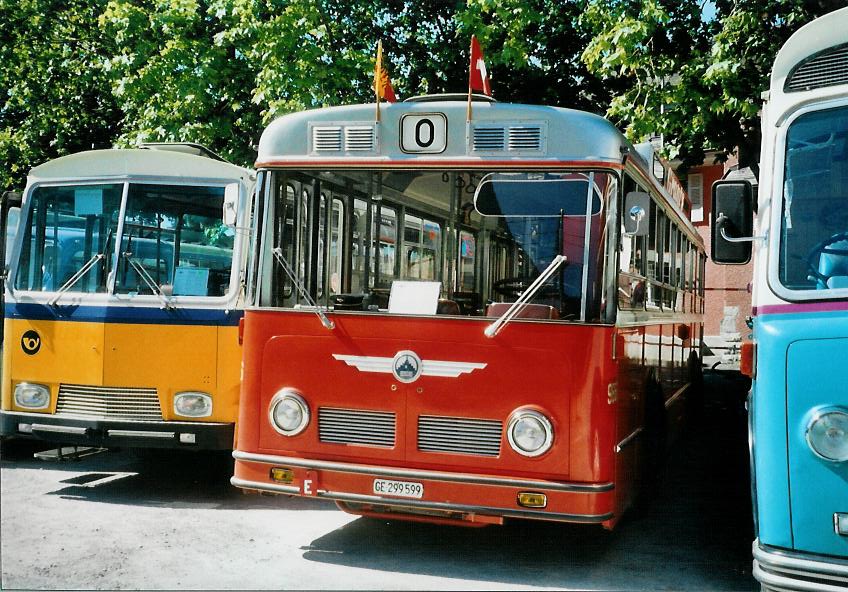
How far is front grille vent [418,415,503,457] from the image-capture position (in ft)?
18.1

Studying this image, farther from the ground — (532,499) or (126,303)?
(126,303)

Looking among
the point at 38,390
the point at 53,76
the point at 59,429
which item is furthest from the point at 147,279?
the point at 53,76

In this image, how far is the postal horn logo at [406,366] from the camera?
5.68 m

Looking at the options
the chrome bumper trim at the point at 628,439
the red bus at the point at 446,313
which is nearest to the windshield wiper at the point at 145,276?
the red bus at the point at 446,313

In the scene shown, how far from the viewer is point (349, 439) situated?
19.0 ft

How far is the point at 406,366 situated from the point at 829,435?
2.44 metres

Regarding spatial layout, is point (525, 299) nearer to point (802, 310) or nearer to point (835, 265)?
point (802, 310)

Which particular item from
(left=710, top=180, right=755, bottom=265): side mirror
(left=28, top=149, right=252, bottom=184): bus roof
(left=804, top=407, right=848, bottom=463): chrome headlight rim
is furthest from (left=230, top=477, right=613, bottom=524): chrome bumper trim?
(left=28, top=149, right=252, bottom=184): bus roof

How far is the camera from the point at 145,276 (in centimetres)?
789

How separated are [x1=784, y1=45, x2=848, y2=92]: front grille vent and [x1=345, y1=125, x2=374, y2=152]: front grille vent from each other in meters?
2.51

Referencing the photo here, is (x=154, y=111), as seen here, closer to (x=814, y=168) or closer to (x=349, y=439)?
(x=349, y=439)

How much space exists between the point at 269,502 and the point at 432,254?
2.94 m

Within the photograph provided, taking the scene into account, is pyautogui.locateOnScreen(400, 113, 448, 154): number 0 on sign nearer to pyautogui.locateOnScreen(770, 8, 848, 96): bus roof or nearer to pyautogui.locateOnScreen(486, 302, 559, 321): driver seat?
pyautogui.locateOnScreen(486, 302, 559, 321): driver seat

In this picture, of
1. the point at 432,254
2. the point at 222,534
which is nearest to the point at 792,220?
the point at 432,254
